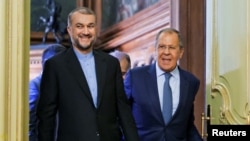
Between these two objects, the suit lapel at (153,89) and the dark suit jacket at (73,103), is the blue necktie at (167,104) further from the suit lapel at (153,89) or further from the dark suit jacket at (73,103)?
the dark suit jacket at (73,103)

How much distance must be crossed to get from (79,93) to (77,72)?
0.29 feet

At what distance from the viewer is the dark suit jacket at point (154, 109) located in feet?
8.30

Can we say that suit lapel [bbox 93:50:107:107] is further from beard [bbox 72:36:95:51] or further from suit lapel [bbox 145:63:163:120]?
suit lapel [bbox 145:63:163:120]

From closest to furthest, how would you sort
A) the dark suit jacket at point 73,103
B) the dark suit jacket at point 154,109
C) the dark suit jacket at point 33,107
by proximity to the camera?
the dark suit jacket at point 73,103, the dark suit jacket at point 154,109, the dark suit jacket at point 33,107

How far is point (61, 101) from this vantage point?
229 cm

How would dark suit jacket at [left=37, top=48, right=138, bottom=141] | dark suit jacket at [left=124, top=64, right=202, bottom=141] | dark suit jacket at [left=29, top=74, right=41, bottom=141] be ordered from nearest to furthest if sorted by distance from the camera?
dark suit jacket at [left=37, top=48, right=138, bottom=141] → dark suit jacket at [left=124, top=64, right=202, bottom=141] → dark suit jacket at [left=29, top=74, right=41, bottom=141]

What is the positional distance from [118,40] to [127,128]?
3048 millimetres

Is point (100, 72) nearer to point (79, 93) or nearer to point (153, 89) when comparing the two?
point (79, 93)

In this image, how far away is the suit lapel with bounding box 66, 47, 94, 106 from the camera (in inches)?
89.7

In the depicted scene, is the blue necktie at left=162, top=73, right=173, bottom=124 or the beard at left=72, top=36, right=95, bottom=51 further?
the blue necktie at left=162, top=73, right=173, bottom=124

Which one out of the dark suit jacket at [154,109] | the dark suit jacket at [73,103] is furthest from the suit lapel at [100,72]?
the dark suit jacket at [154,109]

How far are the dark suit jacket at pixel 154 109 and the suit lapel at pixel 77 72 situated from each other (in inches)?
13.9

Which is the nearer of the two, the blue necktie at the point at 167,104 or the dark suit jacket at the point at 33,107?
the blue necktie at the point at 167,104

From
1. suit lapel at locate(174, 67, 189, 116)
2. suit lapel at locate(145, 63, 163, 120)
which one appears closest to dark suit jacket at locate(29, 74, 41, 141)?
suit lapel at locate(145, 63, 163, 120)
